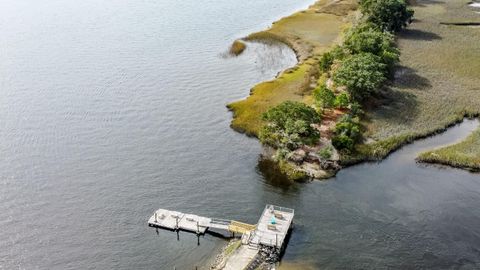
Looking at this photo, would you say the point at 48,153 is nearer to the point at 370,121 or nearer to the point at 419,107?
the point at 370,121

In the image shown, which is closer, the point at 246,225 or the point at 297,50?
the point at 246,225

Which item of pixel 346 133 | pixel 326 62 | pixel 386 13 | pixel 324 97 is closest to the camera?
pixel 346 133

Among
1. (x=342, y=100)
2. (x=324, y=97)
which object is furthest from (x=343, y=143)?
(x=342, y=100)

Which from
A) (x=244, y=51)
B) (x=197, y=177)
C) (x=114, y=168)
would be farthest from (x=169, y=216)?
(x=244, y=51)

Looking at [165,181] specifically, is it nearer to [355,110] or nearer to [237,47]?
[355,110]

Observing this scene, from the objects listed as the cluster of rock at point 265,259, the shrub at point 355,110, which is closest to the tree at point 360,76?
the shrub at point 355,110

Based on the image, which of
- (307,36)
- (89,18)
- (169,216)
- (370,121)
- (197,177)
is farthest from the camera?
(89,18)

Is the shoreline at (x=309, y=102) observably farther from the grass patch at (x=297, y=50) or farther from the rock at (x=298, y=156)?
the rock at (x=298, y=156)
